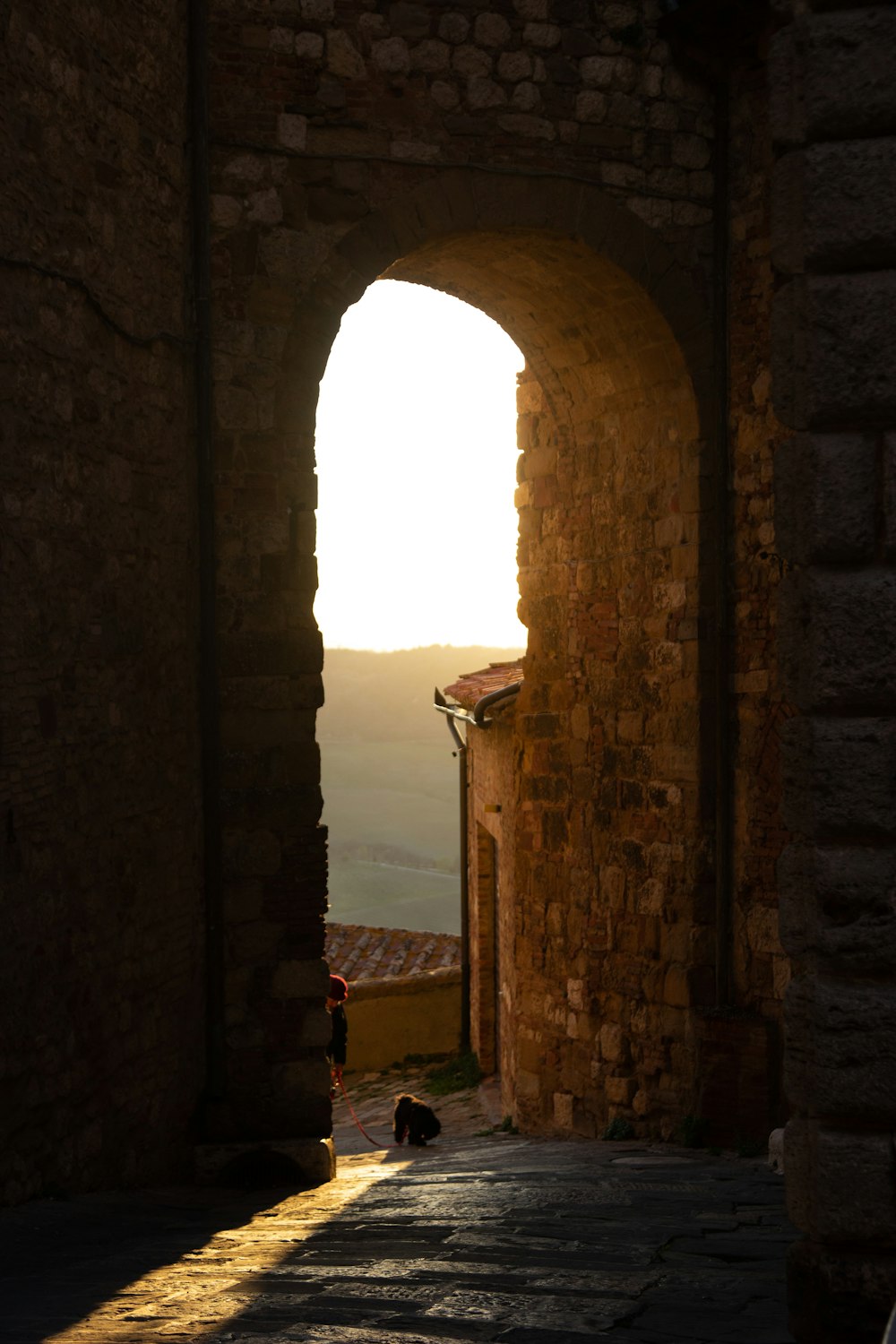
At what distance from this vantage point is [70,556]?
5.13 metres

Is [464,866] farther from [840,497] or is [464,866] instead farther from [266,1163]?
[840,497]

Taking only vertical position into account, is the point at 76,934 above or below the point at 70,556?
below

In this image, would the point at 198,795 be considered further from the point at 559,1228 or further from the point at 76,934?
the point at 559,1228

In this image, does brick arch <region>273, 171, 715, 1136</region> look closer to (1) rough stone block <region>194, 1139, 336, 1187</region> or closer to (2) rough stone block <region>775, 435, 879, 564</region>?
(1) rough stone block <region>194, 1139, 336, 1187</region>

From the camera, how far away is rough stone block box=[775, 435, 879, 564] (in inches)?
106

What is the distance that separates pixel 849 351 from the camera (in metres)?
2.70

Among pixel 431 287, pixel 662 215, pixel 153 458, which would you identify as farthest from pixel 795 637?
pixel 431 287

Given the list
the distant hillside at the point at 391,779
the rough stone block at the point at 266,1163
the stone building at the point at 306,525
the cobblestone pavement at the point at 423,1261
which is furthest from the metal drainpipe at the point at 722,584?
the distant hillside at the point at 391,779

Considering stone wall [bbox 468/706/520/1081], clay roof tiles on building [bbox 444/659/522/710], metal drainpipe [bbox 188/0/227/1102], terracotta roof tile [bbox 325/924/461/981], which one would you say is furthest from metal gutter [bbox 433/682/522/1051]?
metal drainpipe [bbox 188/0/227/1102]

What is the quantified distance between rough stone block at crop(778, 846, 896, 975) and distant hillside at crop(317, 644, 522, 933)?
3432 cm

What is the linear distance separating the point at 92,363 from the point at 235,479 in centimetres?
108

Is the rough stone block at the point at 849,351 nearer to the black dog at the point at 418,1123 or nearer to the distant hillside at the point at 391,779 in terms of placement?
the black dog at the point at 418,1123

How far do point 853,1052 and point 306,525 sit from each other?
4.18 metres

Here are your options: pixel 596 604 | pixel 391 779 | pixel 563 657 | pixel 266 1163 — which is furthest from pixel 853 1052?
pixel 391 779
